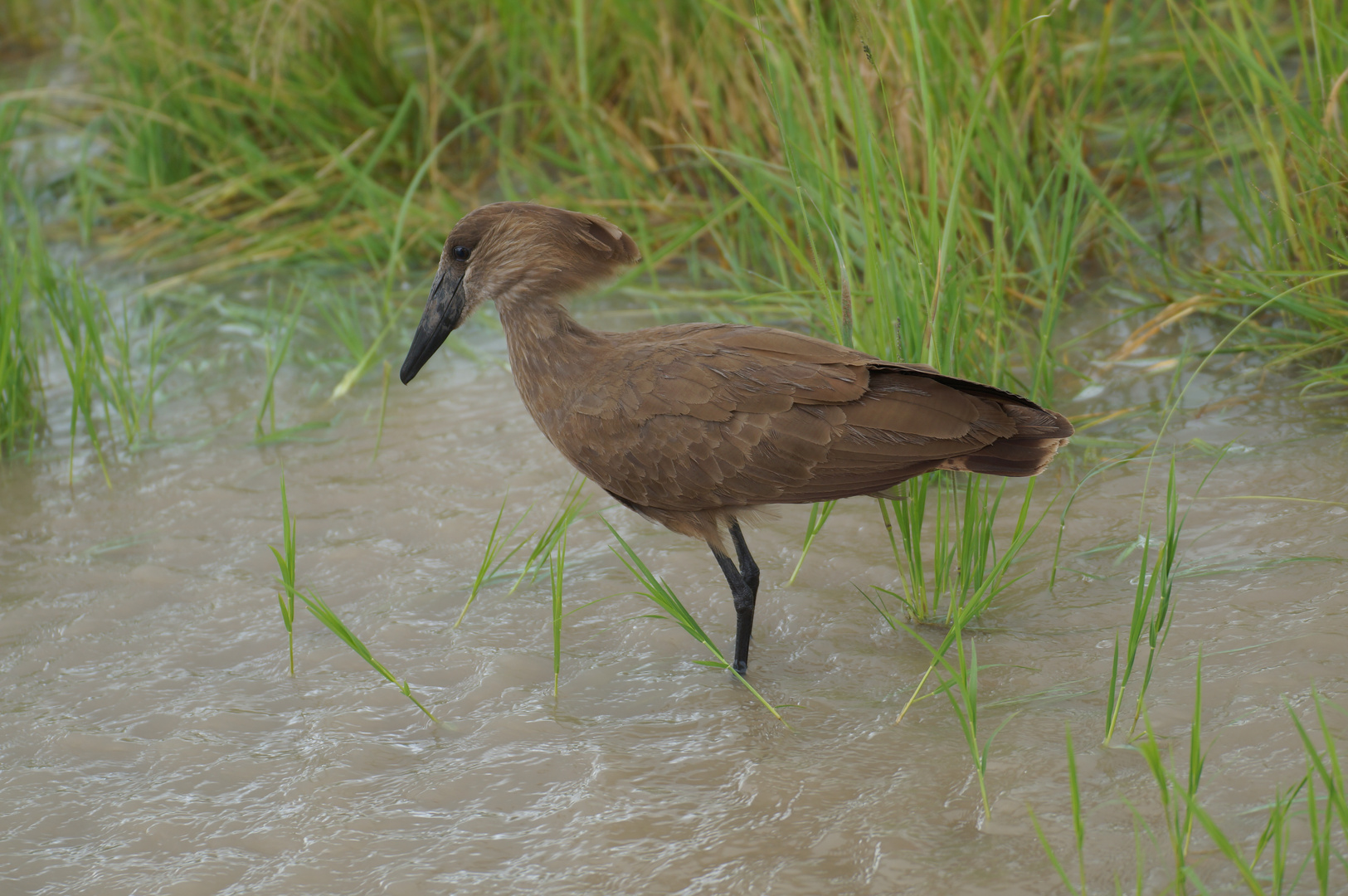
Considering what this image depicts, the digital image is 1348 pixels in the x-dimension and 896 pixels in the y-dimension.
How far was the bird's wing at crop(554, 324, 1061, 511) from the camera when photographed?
115 inches

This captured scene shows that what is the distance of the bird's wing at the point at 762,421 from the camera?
9.55 ft

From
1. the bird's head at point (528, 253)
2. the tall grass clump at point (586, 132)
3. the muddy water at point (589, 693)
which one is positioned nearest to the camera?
the muddy water at point (589, 693)

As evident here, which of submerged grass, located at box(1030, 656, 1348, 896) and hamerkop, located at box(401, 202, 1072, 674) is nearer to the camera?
submerged grass, located at box(1030, 656, 1348, 896)

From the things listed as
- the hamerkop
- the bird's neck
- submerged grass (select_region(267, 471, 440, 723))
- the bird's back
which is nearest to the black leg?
the hamerkop

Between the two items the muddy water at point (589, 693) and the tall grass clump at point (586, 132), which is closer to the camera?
the muddy water at point (589, 693)

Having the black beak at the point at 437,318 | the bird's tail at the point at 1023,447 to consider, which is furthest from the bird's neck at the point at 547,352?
the bird's tail at the point at 1023,447

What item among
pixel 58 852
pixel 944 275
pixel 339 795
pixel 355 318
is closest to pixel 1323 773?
pixel 944 275

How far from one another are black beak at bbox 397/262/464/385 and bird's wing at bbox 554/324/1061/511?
0.63 meters

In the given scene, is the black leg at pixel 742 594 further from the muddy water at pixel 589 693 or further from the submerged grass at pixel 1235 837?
the submerged grass at pixel 1235 837

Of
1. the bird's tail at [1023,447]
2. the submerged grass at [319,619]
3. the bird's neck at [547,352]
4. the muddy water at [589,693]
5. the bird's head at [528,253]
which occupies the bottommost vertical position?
the muddy water at [589,693]

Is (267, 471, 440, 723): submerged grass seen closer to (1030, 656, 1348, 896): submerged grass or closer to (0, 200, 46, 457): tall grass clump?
(1030, 656, 1348, 896): submerged grass

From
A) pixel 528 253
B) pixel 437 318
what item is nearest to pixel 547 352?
pixel 528 253

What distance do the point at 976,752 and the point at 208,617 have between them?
7.46 ft

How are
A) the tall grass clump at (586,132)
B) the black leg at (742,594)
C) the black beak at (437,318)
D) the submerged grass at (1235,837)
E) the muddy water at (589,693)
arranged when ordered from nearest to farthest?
the submerged grass at (1235,837) < the muddy water at (589,693) < the black leg at (742,594) < the black beak at (437,318) < the tall grass clump at (586,132)
